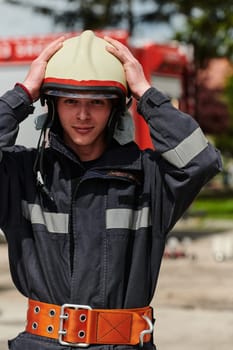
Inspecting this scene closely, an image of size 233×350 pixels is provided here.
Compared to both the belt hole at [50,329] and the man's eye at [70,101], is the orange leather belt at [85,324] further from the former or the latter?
the man's eye at [70,101]

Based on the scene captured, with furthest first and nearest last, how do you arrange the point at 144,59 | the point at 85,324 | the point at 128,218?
1. the point at 144,59
2. the point at 128,218
3. the point at 85,324

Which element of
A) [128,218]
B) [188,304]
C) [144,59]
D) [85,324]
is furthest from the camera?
[144,59]

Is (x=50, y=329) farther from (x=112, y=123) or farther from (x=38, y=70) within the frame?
(x=38, y=70)

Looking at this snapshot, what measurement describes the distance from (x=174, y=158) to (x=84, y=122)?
31 cm

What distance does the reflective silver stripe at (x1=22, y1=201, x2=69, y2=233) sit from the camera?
3.48m

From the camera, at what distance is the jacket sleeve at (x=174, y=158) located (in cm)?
349

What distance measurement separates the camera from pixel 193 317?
1081cm

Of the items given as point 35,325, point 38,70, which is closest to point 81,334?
point 35,325

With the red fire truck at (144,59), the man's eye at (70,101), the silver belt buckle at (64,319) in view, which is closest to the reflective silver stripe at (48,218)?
the silver belt buckle at (64,319)

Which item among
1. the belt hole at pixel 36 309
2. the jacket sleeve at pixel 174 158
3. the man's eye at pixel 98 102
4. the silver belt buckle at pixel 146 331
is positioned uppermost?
the man's eye at pixel 98 102

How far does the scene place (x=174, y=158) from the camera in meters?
3.49

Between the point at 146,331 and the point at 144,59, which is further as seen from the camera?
the point at 144,59

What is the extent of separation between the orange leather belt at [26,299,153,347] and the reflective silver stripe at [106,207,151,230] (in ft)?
0.90

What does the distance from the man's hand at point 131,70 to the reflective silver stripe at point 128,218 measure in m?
0.38
